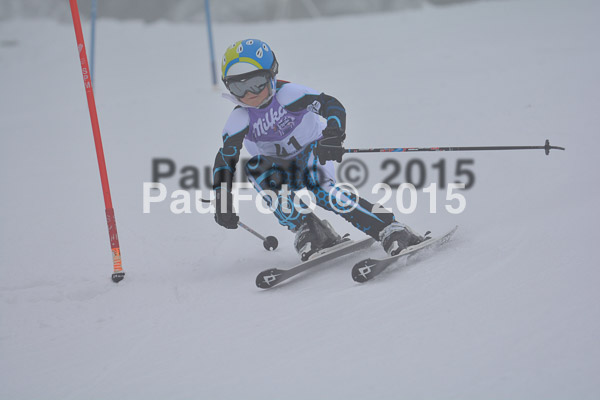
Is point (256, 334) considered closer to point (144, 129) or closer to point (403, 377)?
point (403, 377)

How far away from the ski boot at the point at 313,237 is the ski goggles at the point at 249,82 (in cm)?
90

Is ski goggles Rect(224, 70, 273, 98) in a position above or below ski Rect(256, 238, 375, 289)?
above

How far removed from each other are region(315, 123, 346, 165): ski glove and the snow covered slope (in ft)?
2.18

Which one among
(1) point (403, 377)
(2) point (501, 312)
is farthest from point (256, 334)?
(2) point (501, 312)

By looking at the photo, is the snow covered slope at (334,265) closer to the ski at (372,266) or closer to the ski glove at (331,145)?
the ski at (372,266)

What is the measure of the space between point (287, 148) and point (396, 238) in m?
0.84

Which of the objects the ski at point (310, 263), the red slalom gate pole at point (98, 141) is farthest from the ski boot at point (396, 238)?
the red slalom gate pole at point (98, 141)

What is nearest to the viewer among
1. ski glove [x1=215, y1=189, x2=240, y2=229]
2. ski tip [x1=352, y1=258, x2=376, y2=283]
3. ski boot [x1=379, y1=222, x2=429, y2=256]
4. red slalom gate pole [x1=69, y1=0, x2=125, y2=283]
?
ski tip [x1=352, y1=258, x2=376, y2=283]

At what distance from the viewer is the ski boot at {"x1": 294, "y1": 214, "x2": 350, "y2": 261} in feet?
11.4

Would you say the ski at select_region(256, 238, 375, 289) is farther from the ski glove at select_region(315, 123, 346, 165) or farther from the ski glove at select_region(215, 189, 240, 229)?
the ski glove at select_region(315, 123, 346, 165)

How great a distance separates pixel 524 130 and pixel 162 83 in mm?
6969

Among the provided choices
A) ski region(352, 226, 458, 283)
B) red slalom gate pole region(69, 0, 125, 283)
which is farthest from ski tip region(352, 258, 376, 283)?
red slalom gate pole region(69, 0, 125, 283)

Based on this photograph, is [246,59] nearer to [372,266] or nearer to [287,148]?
[287,148]

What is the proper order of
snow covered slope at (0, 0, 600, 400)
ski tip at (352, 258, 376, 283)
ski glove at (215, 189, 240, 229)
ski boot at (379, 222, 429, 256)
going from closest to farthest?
snow covered slope at (0, 0, 600, 400)
ski tip at (352, 258, 376, 283)
ski boot at (379, 222, 429, 256)
ski glove at (215, 189, 240, 229)
